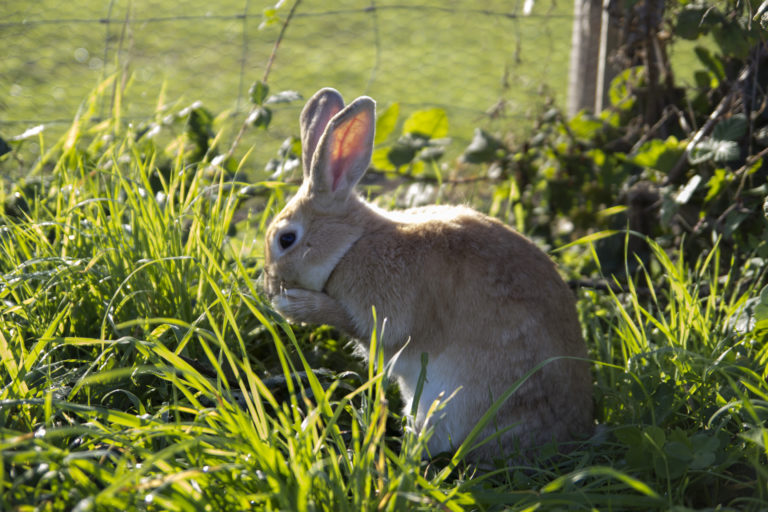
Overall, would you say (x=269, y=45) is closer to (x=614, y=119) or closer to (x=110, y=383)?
(x=614, y=119)

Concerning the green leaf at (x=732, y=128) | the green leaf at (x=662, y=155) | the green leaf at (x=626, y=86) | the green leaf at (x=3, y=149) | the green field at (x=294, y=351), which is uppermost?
the green leaf at (x=626, y=86)

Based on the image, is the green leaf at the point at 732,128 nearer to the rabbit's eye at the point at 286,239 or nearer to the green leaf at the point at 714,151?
the green leaf at the point at 714,151

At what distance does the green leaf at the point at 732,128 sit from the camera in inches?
103

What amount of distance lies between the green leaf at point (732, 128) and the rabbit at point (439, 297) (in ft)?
3.30

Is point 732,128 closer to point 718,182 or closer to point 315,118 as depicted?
point 718,182

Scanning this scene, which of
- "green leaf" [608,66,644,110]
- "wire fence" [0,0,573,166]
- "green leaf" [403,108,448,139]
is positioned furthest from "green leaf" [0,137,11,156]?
"wire fence" [0,0,573,166]

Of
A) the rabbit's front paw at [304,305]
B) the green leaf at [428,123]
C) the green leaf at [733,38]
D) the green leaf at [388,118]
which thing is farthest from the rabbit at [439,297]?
the green leaf at [733,38]

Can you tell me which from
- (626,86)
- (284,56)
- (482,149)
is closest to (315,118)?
(482,149)

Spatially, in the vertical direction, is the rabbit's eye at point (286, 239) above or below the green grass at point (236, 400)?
above

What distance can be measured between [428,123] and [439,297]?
1397mm

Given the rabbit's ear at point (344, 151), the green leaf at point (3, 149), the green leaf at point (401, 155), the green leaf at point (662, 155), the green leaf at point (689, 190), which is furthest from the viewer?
the green leaf at point (401, 155)

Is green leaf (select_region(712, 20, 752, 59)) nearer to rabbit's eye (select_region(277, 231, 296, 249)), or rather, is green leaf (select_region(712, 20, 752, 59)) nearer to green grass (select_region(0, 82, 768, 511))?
green grass (select_region(0, 82, 768, 511))

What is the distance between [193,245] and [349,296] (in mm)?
516

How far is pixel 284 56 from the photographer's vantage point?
7426mm
